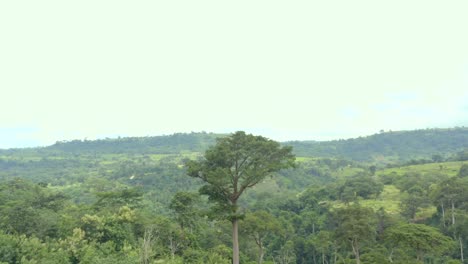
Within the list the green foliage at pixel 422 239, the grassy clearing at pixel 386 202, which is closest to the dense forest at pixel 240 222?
the green foliage at pixel 422 239

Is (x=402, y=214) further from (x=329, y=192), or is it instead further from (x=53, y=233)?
(x=53, y=233)

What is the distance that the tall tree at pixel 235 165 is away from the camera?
923 inches

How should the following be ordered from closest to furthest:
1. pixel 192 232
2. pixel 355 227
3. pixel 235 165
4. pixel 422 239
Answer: pixel 235 165
pixel 422 239
pixel 355 227
pixel 192 232

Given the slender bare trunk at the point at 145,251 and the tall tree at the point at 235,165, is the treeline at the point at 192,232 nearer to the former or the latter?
the slender bare trunk at the point at 145,251

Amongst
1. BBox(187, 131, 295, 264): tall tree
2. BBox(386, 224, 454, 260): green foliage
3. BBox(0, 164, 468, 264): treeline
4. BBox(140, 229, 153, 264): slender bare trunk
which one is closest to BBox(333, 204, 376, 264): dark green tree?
BBox(0, 164, 468, 264): treeline

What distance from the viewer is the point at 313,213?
66.4m

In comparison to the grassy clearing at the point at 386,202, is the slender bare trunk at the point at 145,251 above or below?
above

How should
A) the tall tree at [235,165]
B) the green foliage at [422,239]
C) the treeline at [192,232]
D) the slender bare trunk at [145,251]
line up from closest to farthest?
the slender bare trunk at [145,251] → the treeline at [192,232] → the tall tree at [235,165] → the green foliage at [422,239]

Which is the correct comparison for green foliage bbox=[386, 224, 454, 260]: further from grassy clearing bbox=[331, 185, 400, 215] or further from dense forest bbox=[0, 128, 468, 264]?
grassy clearing bbox=[331, 185, 400, 215]

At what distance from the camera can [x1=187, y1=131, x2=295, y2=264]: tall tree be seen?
76.9 ft

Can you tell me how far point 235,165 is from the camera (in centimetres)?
2384

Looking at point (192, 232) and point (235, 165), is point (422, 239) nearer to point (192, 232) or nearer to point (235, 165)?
point (235, 165)

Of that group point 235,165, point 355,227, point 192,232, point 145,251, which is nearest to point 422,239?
point 355,227

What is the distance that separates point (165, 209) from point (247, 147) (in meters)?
57.3
